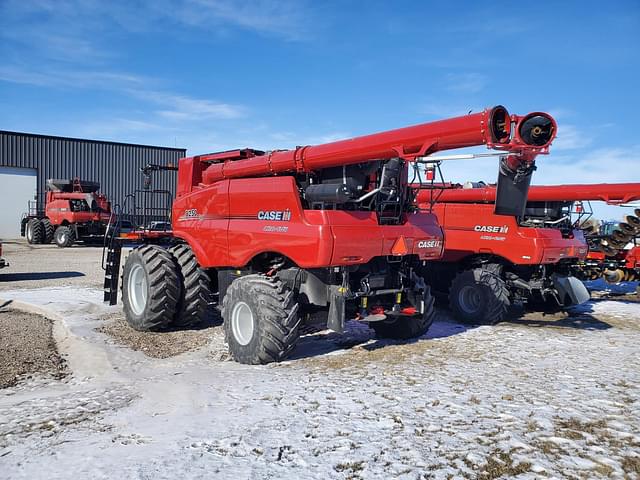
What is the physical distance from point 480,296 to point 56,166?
97.2 feet

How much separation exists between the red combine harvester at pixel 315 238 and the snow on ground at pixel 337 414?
542 millimetres

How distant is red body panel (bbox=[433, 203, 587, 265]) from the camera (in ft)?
28.7

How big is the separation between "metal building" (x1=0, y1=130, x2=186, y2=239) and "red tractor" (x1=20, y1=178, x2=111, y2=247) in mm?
7692

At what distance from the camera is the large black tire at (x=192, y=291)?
25.1 ft

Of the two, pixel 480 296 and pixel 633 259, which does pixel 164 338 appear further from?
pixel 633 259

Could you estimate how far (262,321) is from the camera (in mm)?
5816

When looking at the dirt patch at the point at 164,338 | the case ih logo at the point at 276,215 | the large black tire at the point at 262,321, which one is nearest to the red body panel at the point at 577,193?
the case ih logo at the point at 276,215

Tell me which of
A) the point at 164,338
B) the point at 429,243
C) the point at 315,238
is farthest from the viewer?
the point at 164,338

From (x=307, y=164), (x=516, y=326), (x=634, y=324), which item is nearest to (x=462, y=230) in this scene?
(x=516, y=326)

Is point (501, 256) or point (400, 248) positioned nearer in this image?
point (400, 248)

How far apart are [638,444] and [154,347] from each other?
523cm

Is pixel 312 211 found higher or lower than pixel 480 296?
higher

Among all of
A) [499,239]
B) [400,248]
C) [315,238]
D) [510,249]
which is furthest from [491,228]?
[315,238]

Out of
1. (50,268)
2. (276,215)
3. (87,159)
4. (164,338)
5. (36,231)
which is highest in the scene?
(87,159)
